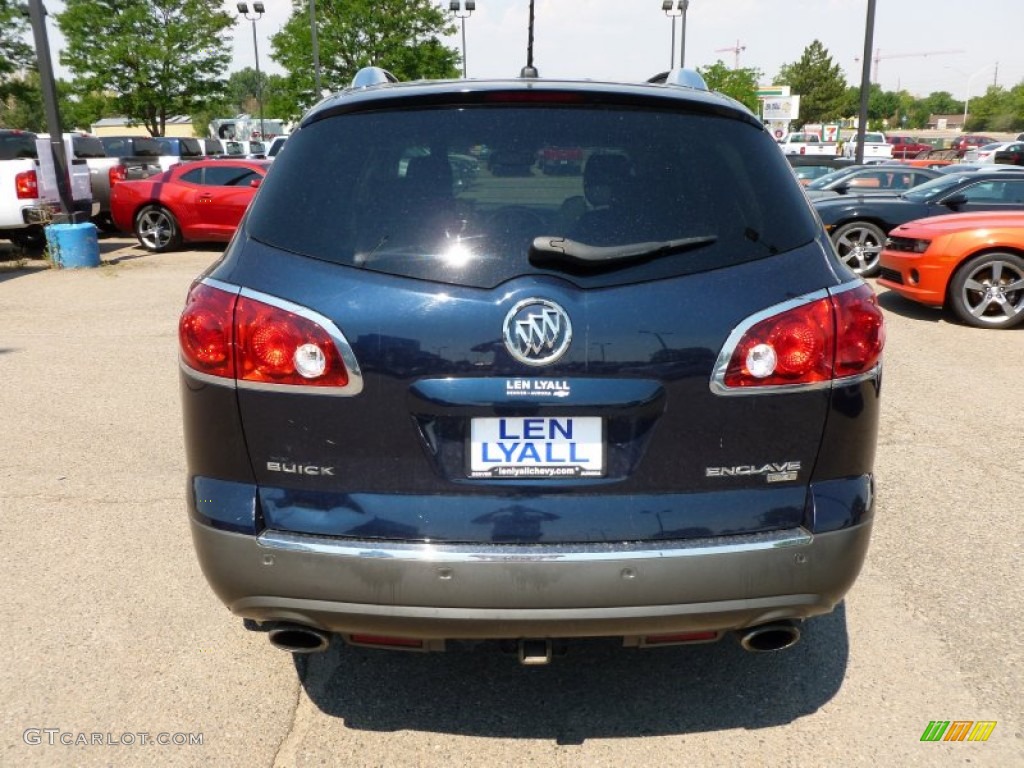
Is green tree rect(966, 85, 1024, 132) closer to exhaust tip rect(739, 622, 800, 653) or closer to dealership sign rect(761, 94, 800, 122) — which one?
dealership sign rect(761, 94, 800, 122)

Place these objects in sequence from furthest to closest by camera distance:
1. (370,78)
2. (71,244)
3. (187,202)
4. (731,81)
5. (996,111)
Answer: (996,111) → (731,81) → (187,202) → (71,244) → (370,78)

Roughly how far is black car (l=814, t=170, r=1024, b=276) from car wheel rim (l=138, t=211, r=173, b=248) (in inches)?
427

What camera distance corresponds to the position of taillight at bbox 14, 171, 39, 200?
12984 millimetres

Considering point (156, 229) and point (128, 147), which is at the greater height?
point (128, 147)

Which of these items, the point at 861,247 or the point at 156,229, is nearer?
the point at 861,247

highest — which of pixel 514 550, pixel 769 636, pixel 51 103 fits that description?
pixel 51 103

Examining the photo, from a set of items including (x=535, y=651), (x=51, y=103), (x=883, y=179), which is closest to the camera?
(x=535, y=651)

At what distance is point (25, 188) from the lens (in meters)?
13.0

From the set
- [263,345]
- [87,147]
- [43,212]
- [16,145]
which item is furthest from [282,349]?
[87,147]

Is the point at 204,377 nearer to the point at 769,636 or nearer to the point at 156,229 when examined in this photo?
the point at 769,636

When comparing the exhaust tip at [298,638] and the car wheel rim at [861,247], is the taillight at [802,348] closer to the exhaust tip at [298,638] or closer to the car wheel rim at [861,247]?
the exhaust tip at [298,638]

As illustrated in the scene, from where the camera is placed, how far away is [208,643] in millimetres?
3184

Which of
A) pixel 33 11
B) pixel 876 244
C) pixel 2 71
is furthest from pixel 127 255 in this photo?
pixel 2 71

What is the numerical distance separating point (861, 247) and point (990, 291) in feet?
10.9
